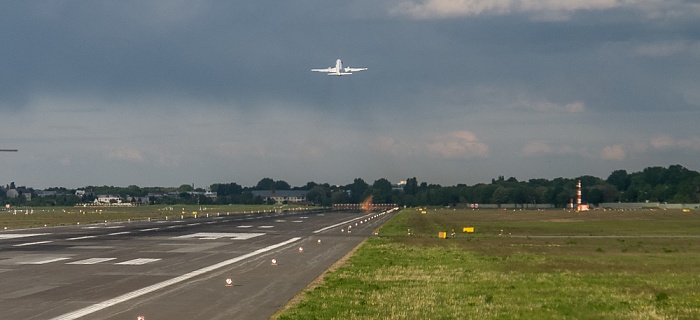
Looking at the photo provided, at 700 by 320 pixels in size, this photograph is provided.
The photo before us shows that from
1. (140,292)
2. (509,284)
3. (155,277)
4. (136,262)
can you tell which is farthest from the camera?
(136,262)

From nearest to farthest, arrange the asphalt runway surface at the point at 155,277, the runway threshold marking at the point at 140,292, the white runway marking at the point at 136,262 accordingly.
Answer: the runway threshold marking at the point at 140,292 < the asphalt runway surface at the point at 155,277 < the white runway marking at the point at 136,262

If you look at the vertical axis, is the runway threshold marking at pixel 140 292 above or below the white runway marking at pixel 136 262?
below

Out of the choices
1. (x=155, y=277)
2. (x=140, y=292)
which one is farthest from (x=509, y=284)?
(x=155, y=277)

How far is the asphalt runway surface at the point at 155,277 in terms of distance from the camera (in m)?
28.3

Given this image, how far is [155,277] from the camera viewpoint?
39.3 meters

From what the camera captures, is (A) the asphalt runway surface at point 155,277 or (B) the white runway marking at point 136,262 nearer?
(A) the asphalt runway surface at point 155,277

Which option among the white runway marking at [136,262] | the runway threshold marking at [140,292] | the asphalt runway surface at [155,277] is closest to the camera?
the runway threshold marking at [140,292]

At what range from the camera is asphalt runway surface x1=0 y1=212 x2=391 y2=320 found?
2834cm

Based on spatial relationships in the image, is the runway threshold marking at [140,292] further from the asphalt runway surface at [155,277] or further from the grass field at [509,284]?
the grass field at [509,284]

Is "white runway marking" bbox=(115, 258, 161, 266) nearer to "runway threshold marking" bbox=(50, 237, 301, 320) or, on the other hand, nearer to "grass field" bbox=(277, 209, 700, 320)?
"runway threshold marking" bbox=(50, 237, 301, 320)

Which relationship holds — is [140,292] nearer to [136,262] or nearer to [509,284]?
[509,284]

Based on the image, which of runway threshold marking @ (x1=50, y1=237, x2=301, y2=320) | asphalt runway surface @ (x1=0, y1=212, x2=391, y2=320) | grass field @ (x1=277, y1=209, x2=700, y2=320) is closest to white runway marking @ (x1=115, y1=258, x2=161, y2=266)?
asphalt runway surface @ (x1=0, y1=212, x2=391, y2=320)

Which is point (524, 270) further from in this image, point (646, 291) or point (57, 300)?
point (57, 300)

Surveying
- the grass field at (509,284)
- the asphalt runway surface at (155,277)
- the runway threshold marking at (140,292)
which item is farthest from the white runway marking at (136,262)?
the grass field at (509,284)
